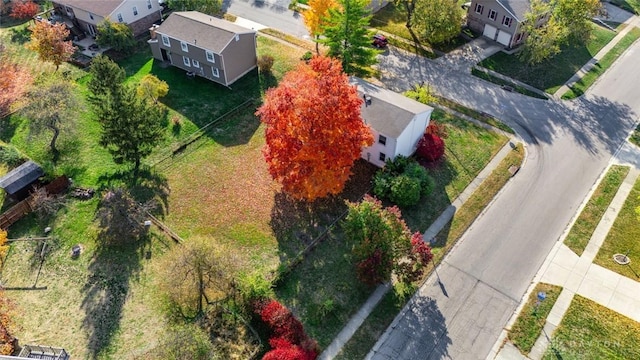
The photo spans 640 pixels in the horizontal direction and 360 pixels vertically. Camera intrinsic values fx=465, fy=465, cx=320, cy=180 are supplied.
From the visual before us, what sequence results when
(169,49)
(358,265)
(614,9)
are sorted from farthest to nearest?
(614,9) → (169,49) → (358,265)

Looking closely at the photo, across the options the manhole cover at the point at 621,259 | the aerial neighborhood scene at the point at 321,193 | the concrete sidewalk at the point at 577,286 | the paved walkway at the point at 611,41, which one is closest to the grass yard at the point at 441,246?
the aerial neighborhood scene at the point at 321,193

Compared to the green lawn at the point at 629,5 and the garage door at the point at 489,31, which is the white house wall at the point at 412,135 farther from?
the green lawn at the point at 629,5

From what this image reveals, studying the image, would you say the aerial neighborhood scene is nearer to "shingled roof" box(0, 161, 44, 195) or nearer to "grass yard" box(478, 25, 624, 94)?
"shingled roof" box(0, 161, 44, 195)

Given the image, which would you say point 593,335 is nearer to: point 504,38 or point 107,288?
point 107,288

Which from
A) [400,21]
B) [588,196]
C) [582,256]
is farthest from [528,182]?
[400,21]

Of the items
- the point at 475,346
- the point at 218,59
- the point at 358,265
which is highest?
the point at 218,59

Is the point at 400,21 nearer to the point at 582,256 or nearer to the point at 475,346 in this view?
the point at 582,256
